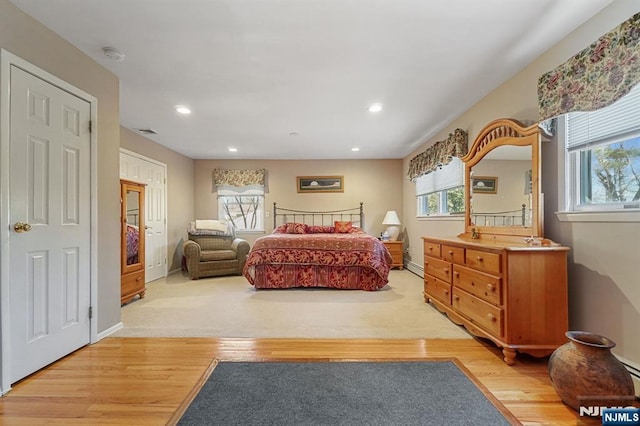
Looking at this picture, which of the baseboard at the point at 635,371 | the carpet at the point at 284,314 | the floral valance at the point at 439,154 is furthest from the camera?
the floral valance at the point at 439,154

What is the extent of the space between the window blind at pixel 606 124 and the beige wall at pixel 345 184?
4356 mm

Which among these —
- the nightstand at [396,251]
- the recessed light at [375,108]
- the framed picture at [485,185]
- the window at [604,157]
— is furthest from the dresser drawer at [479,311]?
the nightstand at [396,251]

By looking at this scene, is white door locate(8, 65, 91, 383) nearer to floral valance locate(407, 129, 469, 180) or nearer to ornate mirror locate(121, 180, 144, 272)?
ornate mirror locate(121, 180, 144, 272)

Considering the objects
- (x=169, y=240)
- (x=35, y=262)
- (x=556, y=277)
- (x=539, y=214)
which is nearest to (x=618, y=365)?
(x=556, y=277)

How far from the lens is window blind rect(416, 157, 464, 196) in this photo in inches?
160

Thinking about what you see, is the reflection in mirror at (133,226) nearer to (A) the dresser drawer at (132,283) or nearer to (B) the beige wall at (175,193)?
(A) the dresser drawer at (132,283)

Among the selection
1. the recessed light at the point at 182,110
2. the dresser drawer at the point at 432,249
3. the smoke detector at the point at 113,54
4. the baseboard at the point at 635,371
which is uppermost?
the smoke detector at the point at 113,54

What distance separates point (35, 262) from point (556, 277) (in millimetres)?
3680

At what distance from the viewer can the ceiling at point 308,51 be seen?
1913mm

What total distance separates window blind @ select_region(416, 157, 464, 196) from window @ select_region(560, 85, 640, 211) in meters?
1.73

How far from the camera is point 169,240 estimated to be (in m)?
5.56

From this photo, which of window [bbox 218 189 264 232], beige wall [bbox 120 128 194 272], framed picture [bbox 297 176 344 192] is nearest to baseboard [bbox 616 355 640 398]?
framed picture [bbox 297 176 344 192]

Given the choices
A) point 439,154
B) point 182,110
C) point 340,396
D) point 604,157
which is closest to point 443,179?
point 439,154

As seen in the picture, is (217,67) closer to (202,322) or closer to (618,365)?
(202,322)
